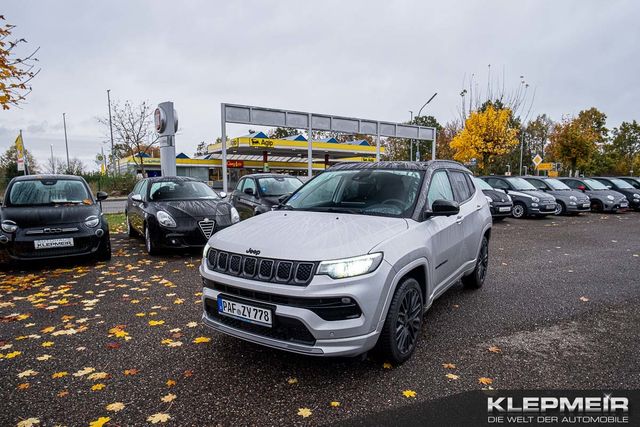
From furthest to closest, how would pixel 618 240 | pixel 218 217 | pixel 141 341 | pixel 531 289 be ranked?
pixel 618 240, pixel 218 217, pixel 531 289, pixel 141 341

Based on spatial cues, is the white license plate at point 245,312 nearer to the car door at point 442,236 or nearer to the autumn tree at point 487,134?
the car door at point 442,236

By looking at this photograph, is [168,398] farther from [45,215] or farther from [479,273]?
[45,215]

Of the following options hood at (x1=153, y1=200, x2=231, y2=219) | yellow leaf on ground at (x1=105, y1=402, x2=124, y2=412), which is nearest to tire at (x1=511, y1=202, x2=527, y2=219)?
hood at (x1=153, y1=200, x2=231, y2=219)

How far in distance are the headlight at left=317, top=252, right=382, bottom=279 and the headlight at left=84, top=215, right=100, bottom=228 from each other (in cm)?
575

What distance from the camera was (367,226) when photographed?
129 inches

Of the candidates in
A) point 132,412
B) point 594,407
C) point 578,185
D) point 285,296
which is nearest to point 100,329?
point 132,412

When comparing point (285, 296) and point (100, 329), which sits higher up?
point (285, 296)

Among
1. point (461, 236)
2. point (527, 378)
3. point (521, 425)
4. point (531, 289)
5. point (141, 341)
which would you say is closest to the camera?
point (521, 425)

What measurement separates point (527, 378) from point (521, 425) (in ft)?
2.06

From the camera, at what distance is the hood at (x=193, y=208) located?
753 centimetres

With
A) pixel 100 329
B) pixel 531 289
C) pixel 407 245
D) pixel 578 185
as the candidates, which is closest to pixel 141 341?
pixel 100 329

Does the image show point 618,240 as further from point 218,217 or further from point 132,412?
point 132,412

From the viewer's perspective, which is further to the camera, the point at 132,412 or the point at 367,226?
the point at 367,226

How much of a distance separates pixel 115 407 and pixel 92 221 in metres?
5.05
